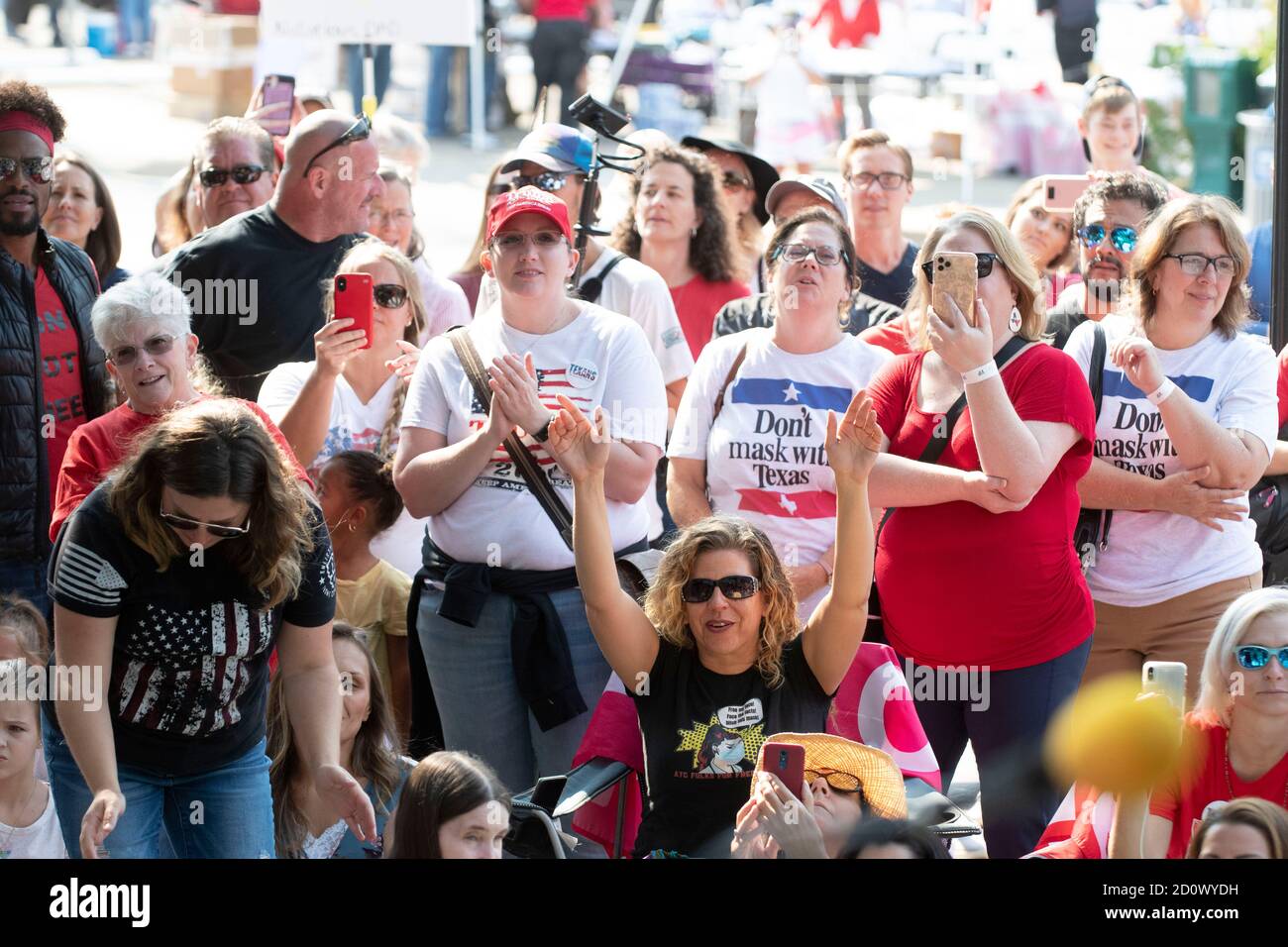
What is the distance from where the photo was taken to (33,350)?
4293 millimetres

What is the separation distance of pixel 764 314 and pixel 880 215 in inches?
39.6

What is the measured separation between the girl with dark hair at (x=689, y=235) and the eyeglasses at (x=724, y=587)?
187cm

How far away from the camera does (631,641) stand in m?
3.70

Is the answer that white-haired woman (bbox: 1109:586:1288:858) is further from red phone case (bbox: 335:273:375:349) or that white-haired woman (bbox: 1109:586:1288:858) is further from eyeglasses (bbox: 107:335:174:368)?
eyeglasses (bbox: 107:335:174:368)

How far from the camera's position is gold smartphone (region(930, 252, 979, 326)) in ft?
12.4

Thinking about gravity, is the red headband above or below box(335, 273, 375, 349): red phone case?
above

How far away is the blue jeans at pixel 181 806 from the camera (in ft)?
11.0

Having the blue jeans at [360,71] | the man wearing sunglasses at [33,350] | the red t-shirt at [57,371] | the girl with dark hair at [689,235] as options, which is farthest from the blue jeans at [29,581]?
the blue jeans at [360,71]

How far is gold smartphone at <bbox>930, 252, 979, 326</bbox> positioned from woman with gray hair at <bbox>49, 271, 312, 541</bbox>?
1.44m

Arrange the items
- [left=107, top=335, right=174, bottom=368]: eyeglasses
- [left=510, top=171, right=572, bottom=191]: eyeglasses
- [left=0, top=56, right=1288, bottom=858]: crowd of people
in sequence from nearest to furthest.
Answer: [left=0, top=56, right=1288, bottom=858]: crowd of people, [left=107, top=335, right=174, bottom=368]: eyeglasses, [left=510, top=171, right=572, bottom=191]: eyeglasses

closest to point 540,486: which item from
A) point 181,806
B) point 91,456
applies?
point 91,456

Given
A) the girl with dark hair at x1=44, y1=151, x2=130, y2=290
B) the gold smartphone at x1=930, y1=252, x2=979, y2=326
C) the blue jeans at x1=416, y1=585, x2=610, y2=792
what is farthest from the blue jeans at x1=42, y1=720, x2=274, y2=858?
the girl with dark hair at x1=44, y1=151, x2=130, y2=290

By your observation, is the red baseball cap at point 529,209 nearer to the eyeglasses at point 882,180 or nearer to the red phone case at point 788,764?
the red phone case at point 788,764
